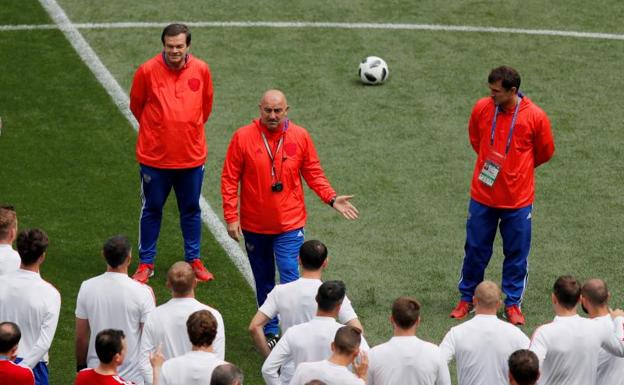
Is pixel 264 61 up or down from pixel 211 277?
up

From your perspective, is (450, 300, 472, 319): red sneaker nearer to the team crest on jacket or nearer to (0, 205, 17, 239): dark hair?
the team crest on jacket

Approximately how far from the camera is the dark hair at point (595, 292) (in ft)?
26.6

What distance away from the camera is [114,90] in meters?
15.4

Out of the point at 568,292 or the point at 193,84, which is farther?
the point at 193,84

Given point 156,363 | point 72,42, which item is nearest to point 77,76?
point 72,42

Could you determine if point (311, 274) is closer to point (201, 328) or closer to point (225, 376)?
point (201, 328)

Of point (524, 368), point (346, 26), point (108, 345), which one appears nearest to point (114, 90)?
point (346, 26)

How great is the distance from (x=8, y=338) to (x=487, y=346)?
286 cm

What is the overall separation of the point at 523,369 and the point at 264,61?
9476 millimetres

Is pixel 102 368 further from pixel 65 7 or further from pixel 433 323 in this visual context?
pixel 65 7

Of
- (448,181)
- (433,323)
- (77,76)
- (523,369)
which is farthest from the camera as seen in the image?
(77,76)

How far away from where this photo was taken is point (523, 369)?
23.1 feet

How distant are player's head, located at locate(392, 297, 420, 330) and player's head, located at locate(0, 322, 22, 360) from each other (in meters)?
2.21

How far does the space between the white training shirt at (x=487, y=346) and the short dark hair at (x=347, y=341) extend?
86cm
